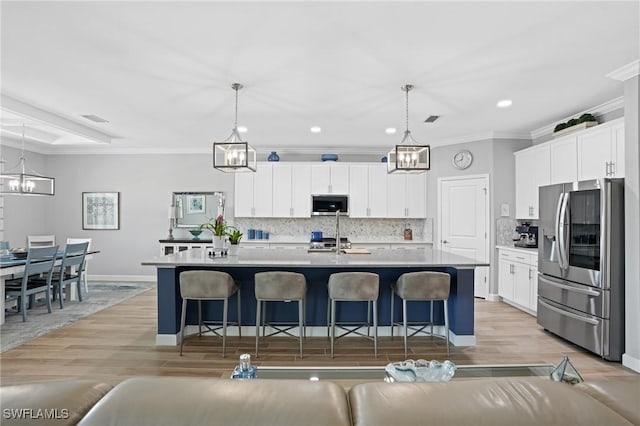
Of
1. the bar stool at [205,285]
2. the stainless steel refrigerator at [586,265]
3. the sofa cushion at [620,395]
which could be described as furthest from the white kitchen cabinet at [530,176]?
the sofa cushion at [620,395]

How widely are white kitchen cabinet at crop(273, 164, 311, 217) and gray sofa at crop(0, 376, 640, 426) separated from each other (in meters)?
5.96

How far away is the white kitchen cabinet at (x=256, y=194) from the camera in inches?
273

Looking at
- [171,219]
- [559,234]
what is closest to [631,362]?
[559,234]

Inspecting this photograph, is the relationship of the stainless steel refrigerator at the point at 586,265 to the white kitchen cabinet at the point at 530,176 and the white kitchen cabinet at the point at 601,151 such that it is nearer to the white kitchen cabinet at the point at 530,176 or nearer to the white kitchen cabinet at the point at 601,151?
the white kitchen cabinet at the point at 601,151

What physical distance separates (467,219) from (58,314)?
620cm

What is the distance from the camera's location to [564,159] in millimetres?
4688

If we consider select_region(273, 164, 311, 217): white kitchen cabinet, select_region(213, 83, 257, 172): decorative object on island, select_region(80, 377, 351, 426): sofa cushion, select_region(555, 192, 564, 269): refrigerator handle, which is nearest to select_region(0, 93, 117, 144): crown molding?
select_region(213, 83, 257, 172): decorative object on island

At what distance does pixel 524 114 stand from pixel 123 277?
7.48 meters

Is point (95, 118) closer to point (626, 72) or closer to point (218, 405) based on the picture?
point (218, 405)

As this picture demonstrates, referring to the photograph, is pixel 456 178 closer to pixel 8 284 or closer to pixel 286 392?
pixel 286 392

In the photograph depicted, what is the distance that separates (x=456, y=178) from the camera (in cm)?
625

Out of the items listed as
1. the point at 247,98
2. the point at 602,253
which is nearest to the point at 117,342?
the point at 247,98

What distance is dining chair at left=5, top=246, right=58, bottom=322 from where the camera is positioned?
454 cm

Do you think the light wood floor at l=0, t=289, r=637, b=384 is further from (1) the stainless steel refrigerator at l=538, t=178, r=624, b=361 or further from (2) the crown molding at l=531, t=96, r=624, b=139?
(2) the crown molding at l=531, t=96, r=624, b=139
